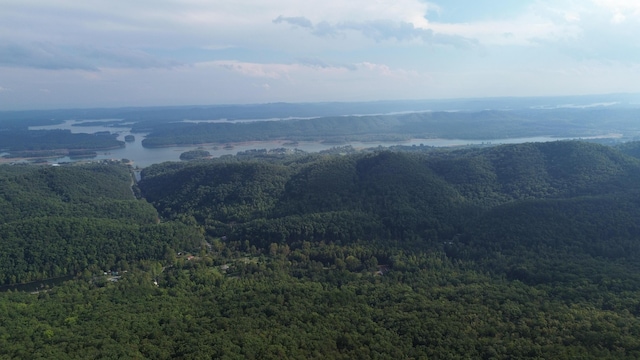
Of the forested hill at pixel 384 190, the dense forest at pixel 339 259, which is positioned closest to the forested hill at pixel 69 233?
the dense forest at pixel 339 259

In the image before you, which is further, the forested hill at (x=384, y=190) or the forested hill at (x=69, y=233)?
the forested hill at (x=384, y=190)

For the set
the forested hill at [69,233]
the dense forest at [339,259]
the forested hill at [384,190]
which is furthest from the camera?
the forested hill at [384,190]

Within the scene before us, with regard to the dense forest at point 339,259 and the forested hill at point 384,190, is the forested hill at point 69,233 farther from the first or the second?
the forested hill at point 384,190

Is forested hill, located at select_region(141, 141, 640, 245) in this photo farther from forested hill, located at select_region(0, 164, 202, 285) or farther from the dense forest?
forested hill, located at select_region(0, 164, 202, 285)

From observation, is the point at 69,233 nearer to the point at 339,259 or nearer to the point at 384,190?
the point at 339,259

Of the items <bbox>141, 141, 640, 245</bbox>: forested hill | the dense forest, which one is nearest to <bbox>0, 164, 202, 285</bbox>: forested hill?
the dense forest

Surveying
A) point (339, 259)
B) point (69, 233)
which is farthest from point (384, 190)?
point (69, 233)

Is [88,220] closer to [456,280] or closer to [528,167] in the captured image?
[456,280]

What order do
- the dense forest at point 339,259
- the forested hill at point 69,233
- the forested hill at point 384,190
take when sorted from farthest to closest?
1. the forested hill at point 384,190
2. the forested hill at point 69,233
3. the dense forest at point 339,259
